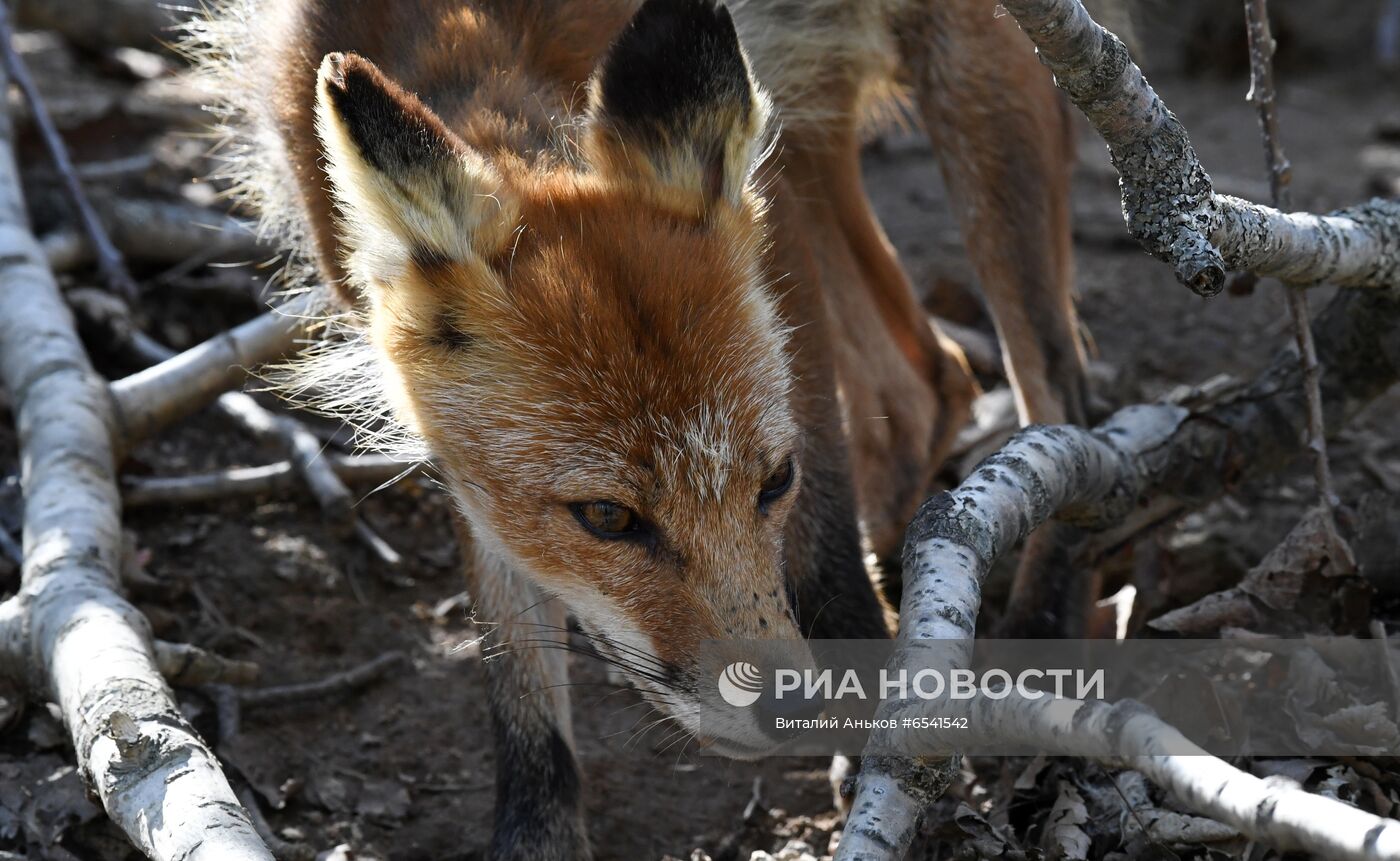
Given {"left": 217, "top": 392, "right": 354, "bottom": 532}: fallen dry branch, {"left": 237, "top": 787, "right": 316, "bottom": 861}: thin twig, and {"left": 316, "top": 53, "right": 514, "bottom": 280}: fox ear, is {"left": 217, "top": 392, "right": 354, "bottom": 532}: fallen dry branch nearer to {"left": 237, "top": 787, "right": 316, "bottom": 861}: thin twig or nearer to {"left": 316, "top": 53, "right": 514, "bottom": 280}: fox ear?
{"left": 237, "top": 787, "right": 316, "bottom": 861}: thin twig

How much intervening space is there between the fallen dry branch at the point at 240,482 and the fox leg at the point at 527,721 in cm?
126

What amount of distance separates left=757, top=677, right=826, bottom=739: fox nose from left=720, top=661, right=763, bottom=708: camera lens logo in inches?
1.1

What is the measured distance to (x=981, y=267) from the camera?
5887 mm

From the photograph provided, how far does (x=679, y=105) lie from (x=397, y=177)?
0.91m

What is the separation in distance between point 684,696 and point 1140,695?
5.79 feet

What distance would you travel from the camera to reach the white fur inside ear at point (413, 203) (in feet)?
11.7

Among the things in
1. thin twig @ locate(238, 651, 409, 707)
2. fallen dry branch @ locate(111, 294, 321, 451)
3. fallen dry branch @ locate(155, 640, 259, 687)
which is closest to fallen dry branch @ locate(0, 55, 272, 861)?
fallen dry branch @ locate(111, 294, 321, 451)

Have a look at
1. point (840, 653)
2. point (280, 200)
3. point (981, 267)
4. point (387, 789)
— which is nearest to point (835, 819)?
point (840, 653)

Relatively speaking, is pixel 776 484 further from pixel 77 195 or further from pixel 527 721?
pixel 77 195

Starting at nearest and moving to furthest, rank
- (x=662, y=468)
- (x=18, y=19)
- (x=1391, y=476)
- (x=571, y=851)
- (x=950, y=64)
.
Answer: (x=662, y=468) < (x=571, y=851) < (x=950, y=64) < (x=1391, y=476) < (x=18, y=19)

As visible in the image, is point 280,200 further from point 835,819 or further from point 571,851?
point 835,819

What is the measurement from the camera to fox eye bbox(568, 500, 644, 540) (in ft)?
12.4

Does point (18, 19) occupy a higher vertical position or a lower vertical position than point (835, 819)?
higher

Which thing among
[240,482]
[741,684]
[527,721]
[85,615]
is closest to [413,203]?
[741,684]
